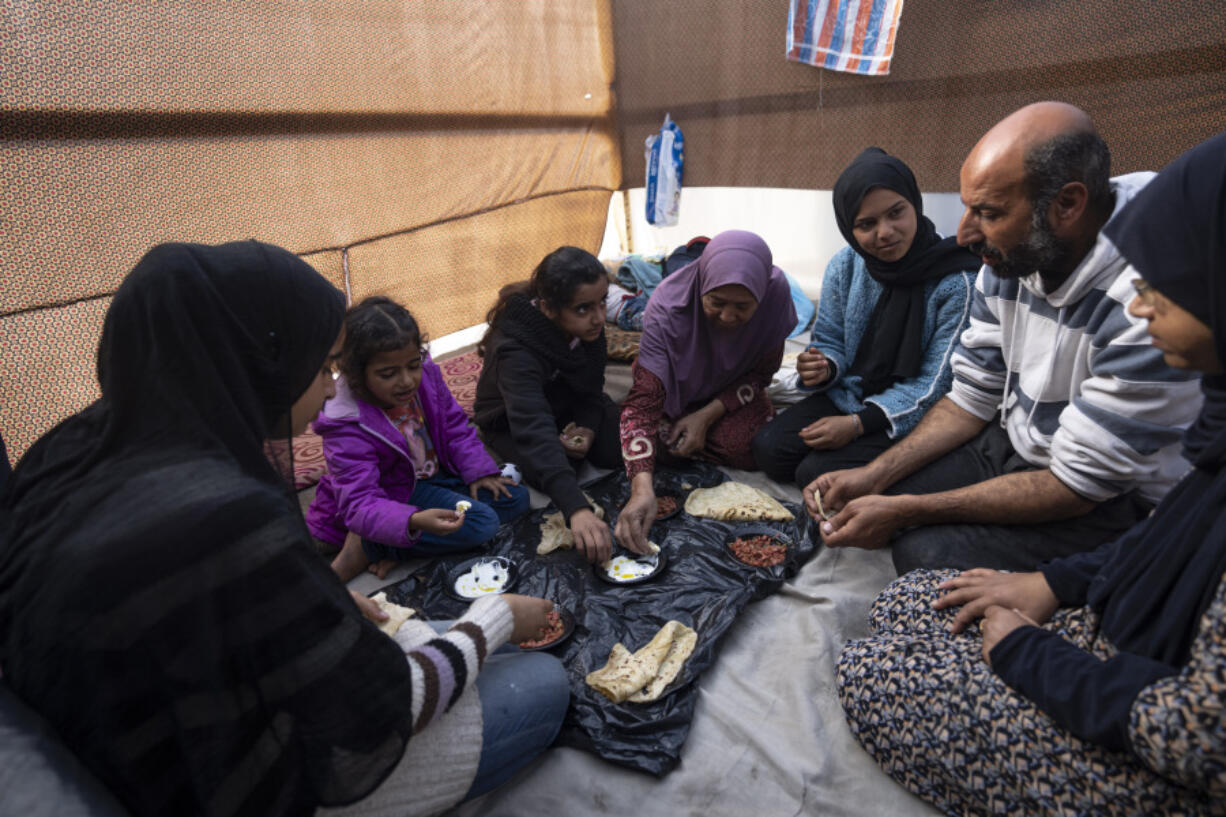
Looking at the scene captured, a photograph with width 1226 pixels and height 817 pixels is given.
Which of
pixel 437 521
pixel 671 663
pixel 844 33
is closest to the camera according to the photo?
pixel 671 663

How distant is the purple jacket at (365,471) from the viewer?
2324mm

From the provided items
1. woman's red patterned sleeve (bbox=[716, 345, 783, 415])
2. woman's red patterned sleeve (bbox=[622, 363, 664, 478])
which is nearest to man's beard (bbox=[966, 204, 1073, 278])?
woman's red patterned sleeve (bbox=[716, 345, 783, 415])

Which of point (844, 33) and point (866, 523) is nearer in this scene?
point (866, 523)

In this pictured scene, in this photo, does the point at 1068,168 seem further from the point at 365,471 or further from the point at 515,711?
the point at 365,471

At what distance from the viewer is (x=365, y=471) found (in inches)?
94.0

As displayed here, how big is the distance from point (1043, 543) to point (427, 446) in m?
2.16

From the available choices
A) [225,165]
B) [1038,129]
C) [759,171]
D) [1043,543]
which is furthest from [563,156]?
[1043,543]

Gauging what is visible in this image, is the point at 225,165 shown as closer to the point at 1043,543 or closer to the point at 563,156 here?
the point at 563,156

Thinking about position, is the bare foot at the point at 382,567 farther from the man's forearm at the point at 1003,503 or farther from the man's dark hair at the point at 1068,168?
the man's dark hair at the point at 1068,168

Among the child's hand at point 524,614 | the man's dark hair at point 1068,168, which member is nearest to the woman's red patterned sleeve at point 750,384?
the man's dark hair at point 1068,168

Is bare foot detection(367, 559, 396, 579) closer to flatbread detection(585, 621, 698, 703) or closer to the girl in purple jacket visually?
the girl in purple jacket

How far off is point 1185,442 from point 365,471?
226 centimetres

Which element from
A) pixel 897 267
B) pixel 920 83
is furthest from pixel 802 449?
pixel 920 83

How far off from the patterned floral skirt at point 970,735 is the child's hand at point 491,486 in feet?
4.94
